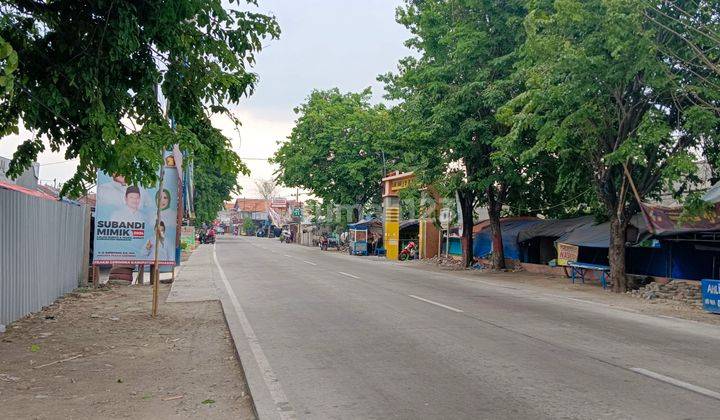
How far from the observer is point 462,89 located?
23156 millimetres

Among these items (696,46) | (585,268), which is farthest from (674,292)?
(696,46)

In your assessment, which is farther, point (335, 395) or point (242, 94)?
point (242, 94)

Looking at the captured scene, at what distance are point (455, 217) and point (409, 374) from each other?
84.7 feet

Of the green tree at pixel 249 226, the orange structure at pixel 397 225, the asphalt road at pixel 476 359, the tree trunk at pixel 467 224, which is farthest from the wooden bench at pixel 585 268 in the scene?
the green tree at pixel 249 226

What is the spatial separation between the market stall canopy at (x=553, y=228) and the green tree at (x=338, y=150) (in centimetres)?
1941

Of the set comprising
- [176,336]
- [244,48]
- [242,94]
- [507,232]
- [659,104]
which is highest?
[659,104]

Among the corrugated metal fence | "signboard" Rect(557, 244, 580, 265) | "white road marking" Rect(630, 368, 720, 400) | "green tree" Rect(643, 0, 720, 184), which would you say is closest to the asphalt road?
"white road marking" Rect(630, 368, 720, 400)

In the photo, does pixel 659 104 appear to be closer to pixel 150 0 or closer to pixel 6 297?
pixel 150 0

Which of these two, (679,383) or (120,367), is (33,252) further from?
(679,383)

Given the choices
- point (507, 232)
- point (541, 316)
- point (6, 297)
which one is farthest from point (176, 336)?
point (507, 232)

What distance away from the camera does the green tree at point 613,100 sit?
15320 mm

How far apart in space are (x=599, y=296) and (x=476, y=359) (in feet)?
36.5

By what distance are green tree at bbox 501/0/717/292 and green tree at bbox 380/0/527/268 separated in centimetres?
327

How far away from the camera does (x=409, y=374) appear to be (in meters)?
7.06
